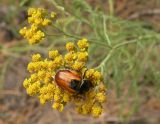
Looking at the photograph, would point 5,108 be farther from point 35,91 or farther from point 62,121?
point 35,91

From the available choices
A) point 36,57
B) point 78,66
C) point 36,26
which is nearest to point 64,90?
point 78,66

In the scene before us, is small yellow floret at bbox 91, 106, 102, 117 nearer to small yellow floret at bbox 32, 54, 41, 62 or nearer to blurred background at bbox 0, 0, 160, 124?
small yellow floret at bbox 32, 54, 41, 62

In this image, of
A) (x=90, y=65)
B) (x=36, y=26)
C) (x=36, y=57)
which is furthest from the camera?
(x=90, y=65)

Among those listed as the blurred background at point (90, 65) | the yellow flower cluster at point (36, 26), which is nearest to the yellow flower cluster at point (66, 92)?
the yellow flower cluster at point (36, 26)

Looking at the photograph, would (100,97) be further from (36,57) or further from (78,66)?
(36,57)

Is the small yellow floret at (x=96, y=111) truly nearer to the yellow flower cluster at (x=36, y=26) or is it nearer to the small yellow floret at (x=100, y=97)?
the small yellow floret at (x=100, y=97)
